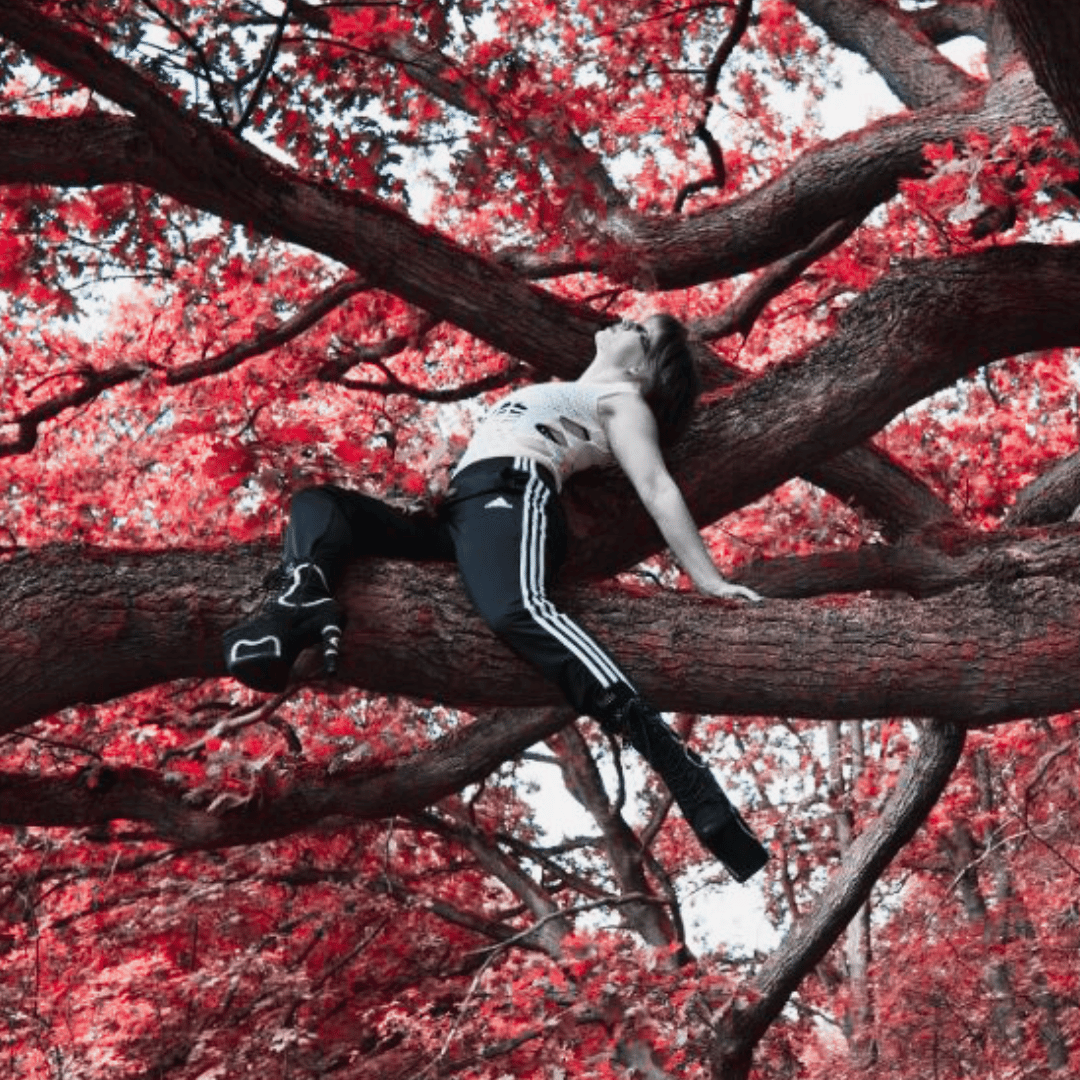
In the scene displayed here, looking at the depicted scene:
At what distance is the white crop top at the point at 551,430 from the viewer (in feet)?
13.8

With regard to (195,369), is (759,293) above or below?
above

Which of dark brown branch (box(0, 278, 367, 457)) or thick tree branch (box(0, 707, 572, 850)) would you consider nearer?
thick tree branch (box(0, 707, 572, 850))

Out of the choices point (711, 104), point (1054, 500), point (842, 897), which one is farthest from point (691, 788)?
point (711, 104)

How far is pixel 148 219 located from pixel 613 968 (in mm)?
4509

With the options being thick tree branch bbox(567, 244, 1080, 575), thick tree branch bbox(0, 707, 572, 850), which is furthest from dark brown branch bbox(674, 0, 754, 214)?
thick tree branch bbox(0, 707, 572, 850)

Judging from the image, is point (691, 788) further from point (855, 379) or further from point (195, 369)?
point (195, 369)

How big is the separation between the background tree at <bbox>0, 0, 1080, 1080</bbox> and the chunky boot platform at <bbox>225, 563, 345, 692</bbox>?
0.16 m

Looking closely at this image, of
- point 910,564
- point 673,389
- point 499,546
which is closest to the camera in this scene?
point 499,546

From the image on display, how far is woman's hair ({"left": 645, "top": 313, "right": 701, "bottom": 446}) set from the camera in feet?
14.9

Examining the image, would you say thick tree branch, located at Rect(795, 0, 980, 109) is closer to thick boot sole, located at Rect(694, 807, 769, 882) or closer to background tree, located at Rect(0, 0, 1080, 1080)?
background tree, located at Rect(0, 0, 1080, 1080)

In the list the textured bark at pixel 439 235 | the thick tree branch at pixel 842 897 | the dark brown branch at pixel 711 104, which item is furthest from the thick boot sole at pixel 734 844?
the dark brown branch at pixel 711 104

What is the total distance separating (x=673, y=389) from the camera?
455cm

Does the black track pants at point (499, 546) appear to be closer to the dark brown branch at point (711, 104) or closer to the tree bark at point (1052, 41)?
the tree bark at point (1052, 41)

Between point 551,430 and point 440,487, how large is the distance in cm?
42
